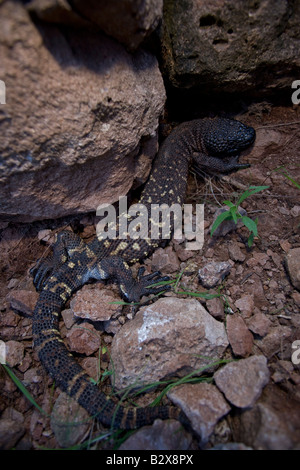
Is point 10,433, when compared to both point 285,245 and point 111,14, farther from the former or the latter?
point 111,14

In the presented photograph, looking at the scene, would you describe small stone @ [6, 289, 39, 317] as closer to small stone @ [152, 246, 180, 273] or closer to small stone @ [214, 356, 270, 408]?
small stone @ [152, 246, 180, 273]

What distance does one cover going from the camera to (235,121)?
114 inches

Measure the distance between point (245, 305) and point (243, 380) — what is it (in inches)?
21.1

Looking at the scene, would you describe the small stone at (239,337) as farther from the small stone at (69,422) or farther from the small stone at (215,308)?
the small stone at (69,422)

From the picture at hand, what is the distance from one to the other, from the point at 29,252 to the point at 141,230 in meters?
1.11

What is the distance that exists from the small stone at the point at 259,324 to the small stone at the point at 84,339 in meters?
1.17

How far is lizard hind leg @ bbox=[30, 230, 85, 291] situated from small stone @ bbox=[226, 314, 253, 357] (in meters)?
1.54

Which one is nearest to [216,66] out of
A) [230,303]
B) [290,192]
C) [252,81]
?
[252,81]

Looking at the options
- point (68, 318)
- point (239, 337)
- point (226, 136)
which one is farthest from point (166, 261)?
point (226, 136)

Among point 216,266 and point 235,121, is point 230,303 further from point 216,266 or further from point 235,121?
point 235,121

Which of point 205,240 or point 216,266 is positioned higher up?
point 205,240

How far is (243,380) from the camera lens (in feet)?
5.26

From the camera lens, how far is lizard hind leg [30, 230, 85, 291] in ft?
8.35
